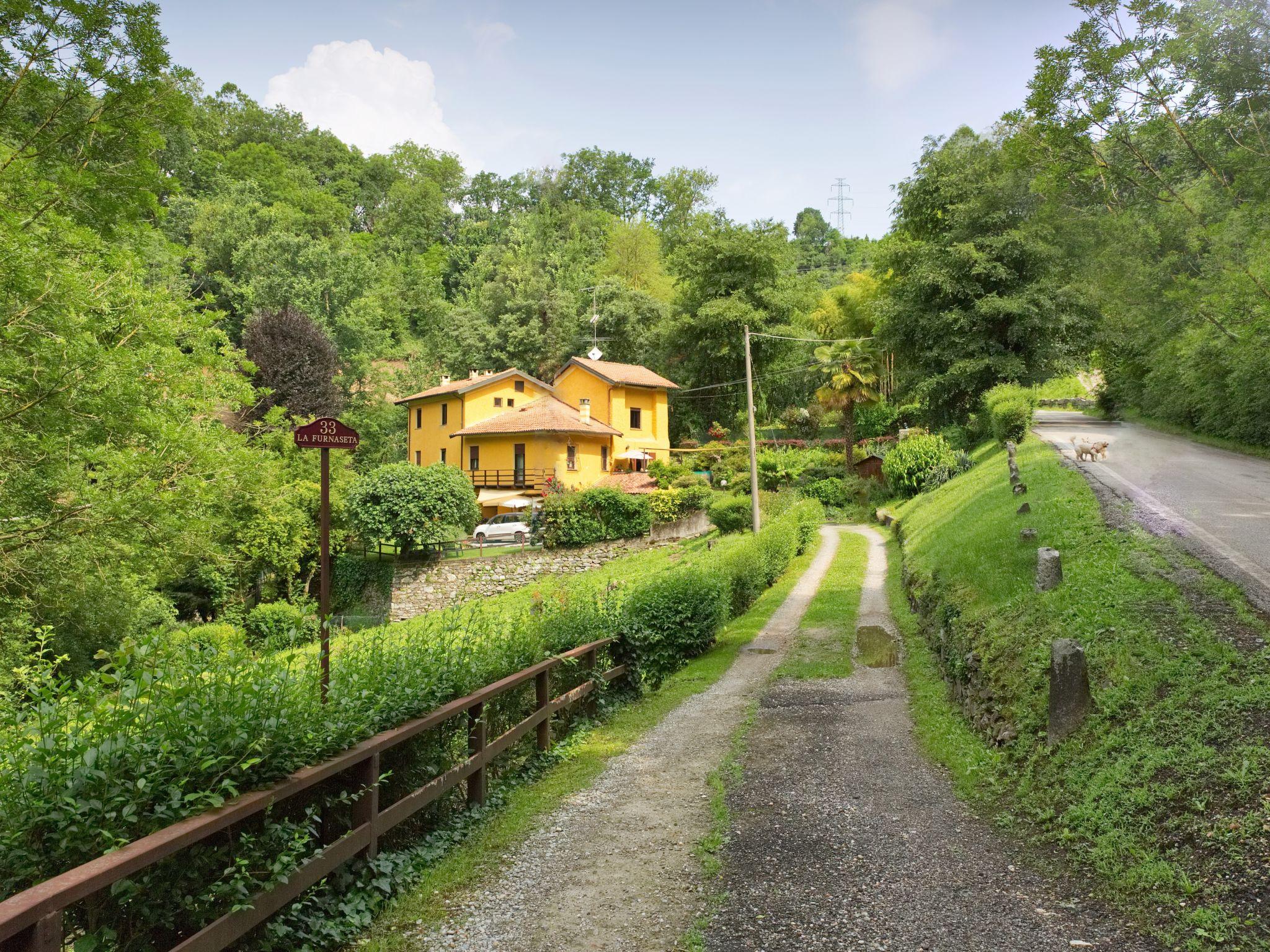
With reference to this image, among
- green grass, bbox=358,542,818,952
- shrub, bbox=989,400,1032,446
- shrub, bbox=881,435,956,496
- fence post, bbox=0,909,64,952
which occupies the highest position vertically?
shrub, bbox=989,400,1032,446

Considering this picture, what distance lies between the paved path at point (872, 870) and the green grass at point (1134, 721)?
0.43 metres

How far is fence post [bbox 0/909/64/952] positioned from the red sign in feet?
12.7

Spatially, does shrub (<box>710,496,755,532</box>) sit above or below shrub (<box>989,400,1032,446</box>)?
below

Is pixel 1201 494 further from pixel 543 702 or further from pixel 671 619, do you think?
pixel 543 702

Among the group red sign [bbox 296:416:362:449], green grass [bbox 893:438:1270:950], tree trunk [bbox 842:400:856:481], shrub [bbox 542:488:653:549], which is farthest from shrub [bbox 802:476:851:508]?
red sign [bbox 296:416:362:449]

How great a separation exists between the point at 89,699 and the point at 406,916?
2.31 meters

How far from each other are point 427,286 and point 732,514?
45238mm

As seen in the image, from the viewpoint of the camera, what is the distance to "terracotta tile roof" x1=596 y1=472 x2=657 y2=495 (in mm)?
39719

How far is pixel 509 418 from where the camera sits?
1769 inches

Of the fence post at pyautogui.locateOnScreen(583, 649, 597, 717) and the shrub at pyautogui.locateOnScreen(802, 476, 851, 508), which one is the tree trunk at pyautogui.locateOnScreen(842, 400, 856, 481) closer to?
the shrub at pyautogui.locateOnScreen(802, 476, 851, 508)

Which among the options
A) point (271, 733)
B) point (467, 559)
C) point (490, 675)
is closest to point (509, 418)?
point (467, 559)

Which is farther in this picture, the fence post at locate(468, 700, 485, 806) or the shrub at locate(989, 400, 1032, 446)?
the shrub at locate(989, 400, 1032, 446)

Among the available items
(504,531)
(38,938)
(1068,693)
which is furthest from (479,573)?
(38,938)

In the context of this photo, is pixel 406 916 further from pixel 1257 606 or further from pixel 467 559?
pixel 467 559
